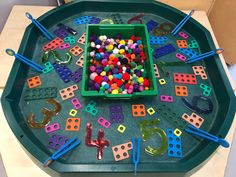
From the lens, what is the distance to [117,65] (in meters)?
0.70

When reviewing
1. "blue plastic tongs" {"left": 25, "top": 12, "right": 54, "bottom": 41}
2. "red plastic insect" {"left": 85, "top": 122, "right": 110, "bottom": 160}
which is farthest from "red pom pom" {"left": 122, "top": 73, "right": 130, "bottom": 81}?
"blue plastic tongs" {"left": 25, "top": 12, "right": 54, "bottom": 41}

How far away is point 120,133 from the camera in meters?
0.57

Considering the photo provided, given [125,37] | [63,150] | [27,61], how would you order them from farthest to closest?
[125,37] → [27,61] → [63,150]

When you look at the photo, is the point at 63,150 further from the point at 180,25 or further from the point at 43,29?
the point at 180,25

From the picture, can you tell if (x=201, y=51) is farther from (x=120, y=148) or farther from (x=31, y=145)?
(x=31, y=145)

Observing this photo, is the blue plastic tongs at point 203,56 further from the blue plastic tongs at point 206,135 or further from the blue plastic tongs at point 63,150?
the blue plastic tongs at point 63,150

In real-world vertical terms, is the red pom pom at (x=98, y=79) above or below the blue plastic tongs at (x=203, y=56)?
below

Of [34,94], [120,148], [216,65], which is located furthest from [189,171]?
[34,94]

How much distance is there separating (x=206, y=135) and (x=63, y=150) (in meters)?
0.36

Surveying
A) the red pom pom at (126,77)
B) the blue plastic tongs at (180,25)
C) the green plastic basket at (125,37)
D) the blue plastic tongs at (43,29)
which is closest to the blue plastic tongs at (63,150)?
the green plastic basket at (125,37)

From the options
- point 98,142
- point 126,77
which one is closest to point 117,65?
point 126,77

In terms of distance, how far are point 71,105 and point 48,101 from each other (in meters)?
0.07

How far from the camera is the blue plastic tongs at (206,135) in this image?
1.70 feet

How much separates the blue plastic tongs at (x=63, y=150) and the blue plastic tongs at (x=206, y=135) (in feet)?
0.96
